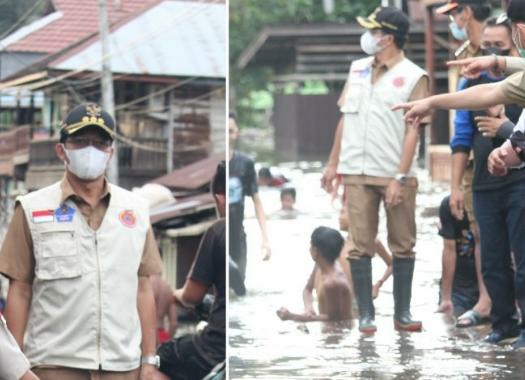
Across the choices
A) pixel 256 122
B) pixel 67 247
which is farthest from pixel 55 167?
pixel 256 122

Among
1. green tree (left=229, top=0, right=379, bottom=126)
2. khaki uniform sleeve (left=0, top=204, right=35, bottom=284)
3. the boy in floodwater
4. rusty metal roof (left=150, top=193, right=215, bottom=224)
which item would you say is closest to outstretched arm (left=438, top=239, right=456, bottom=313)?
the boy in floodwater

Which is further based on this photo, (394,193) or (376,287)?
(376,287)

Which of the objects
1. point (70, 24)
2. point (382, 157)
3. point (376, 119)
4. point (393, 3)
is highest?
point (393, 3)

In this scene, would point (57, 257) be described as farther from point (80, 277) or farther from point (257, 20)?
point (257, 20)

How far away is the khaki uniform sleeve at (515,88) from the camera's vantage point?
6012 mm

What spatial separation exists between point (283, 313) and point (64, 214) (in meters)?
2.16

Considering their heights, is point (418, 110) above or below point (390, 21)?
below

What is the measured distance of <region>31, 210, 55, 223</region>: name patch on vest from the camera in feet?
20.4

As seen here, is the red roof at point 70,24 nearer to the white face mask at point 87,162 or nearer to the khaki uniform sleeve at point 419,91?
the khaki uniform sleeve at point 419,91

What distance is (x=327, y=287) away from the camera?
8133mm

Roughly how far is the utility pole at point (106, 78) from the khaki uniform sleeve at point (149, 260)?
209 cm

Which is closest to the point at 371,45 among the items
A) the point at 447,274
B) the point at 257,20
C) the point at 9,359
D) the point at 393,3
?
the point at 393,3

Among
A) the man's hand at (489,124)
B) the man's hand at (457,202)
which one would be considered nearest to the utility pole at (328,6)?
the man's hand at (457,202)

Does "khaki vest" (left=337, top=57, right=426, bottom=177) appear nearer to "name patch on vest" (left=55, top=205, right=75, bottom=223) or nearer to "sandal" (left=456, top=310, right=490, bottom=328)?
"sandal" (left=456, top=310, right=490, bottom=328)
